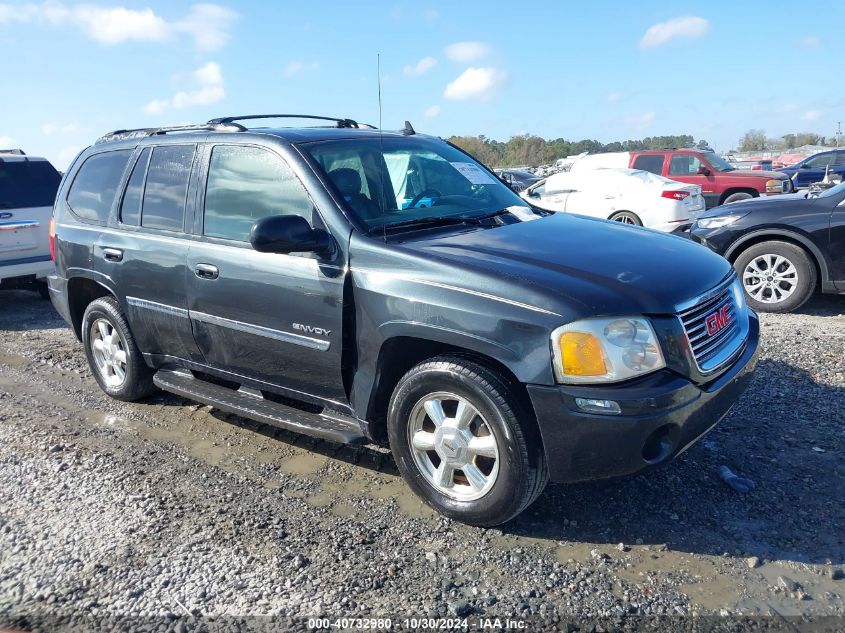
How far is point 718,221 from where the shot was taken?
746 cm

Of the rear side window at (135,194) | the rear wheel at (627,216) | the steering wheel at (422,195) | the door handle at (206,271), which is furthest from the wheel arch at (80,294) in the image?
the rear wheel at (627,216)

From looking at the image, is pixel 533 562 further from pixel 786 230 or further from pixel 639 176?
pixel 639 176

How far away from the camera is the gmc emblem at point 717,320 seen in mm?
3312

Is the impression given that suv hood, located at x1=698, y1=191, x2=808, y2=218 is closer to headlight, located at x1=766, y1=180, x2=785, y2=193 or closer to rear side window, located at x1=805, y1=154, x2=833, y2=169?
headlight, located at x1=766, y1=180, x2=785, y2=193

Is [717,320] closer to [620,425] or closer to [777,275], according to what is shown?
[620,425]

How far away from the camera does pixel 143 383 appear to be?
16.9ft

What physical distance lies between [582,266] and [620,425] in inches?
30.7

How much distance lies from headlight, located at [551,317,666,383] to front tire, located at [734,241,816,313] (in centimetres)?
467

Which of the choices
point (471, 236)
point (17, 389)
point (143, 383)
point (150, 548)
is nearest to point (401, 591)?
point (150, 548)

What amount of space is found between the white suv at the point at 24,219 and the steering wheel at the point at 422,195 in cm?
610

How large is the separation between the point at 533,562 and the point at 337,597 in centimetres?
86

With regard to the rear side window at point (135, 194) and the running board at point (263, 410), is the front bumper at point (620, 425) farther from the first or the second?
the rear side window at point (135, 194)

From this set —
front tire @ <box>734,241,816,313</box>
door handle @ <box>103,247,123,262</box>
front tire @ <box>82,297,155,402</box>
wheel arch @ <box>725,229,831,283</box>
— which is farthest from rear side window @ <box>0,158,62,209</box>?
front tire @ <box>734,241,816,313</box>

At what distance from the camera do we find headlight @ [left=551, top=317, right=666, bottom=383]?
9.61 ft
